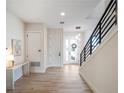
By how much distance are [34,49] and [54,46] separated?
237cm

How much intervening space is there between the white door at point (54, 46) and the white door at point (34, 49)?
7.17 ft

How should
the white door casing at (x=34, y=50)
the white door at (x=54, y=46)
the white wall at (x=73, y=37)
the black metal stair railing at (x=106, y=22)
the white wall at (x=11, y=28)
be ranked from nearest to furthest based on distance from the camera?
the black metal stair railing at (x=106, y=22), the white wall at (x=11, y=28), the white door casing at (x=34, y=50), the white door at (x=54, y=46), the white wall at (x=73, y=37)

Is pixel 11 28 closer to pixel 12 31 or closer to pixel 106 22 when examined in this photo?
pixel 12 31

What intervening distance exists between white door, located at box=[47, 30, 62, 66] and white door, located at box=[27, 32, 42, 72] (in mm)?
2184

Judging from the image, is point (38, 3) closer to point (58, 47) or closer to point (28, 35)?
point (28, 35)

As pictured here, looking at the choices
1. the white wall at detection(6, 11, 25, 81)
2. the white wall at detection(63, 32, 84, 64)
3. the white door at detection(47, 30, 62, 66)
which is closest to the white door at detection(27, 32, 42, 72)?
the white wall at detection(6, 11, 25, 81)

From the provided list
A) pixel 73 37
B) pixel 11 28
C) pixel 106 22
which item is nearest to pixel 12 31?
pixel 11 28

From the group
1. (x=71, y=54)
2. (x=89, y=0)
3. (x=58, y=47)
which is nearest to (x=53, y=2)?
(x=89, y=0)

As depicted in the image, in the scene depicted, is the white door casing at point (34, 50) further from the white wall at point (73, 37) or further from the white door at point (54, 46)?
the white wall at point (73, 37)

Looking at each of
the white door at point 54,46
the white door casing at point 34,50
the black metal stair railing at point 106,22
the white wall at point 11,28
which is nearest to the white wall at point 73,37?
the white door at point 54,46

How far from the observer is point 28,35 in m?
6.91

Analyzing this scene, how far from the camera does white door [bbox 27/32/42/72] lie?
22.8 feet

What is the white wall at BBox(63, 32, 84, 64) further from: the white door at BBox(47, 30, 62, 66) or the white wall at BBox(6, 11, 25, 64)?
the white wall at BBox(6, 11, 25, 64)

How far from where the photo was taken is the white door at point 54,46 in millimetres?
9125
